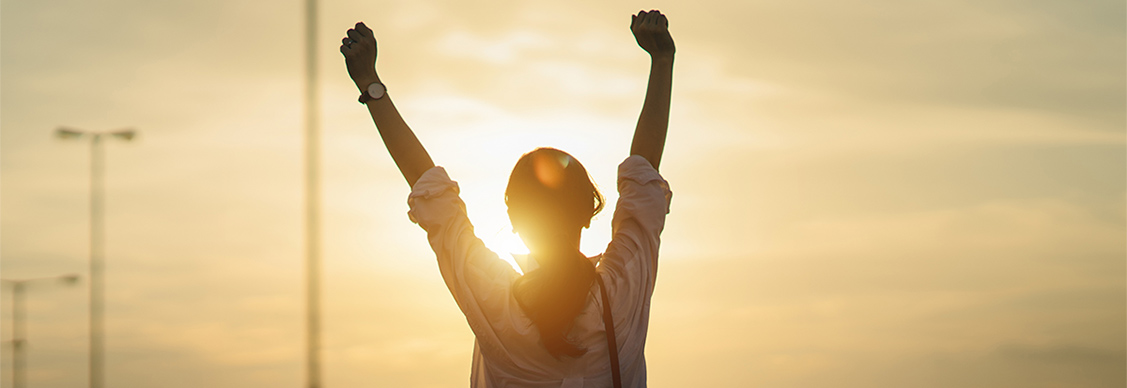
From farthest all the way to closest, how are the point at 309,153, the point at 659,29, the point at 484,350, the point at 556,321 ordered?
the point at 309,153 → the point at 659,29 → the point at 484,350 → the point at 556,321

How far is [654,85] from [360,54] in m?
0.96

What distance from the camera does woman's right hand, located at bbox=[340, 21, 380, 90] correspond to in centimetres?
355

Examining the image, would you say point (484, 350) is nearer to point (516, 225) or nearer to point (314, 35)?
point (516, 225)

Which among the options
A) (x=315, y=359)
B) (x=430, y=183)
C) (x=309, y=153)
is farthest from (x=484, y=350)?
(x=309, y=153)

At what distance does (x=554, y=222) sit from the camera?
3051mm

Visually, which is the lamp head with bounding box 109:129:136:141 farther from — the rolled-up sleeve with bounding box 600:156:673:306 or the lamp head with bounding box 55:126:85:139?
the rolled-up sleeve with bounding box 600:156:673:306

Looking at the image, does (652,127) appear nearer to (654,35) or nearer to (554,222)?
(654,35)

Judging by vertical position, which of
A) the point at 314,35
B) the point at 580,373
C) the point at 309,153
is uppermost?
the point at 314,35

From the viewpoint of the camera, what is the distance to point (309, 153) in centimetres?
1109

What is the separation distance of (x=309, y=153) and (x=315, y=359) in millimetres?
2119

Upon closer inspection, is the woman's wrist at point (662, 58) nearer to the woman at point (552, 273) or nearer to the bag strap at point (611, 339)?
the woman at point (552, 273)

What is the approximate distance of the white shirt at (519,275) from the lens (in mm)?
3090

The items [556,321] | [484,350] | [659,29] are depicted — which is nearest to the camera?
[556,321]

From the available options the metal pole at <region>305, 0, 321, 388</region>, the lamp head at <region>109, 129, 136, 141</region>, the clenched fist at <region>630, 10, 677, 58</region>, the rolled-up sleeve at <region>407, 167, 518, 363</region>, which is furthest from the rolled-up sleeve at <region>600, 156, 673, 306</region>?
the lamp head at <region>109, 129, 136, 141</region>
